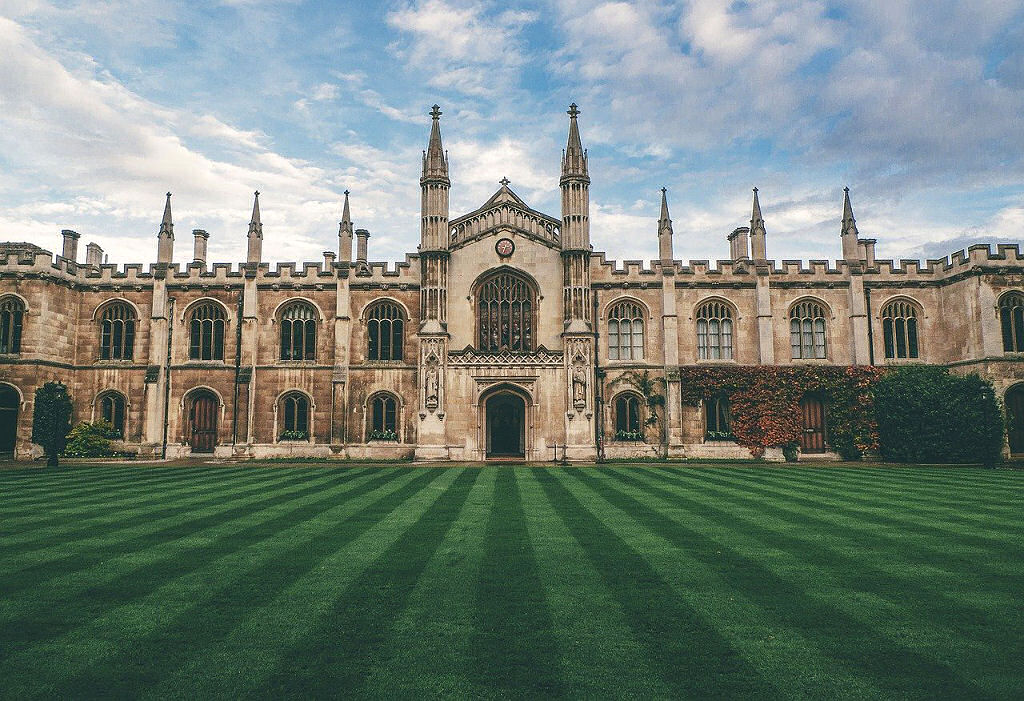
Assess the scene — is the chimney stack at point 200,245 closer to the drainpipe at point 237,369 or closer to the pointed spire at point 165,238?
the pointed spire at point 165,238

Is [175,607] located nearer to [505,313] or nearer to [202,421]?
[505,313]

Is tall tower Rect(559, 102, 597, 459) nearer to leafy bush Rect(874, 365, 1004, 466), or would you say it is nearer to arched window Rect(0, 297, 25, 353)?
leafy bush Rect(874, 365, 1004, 466)

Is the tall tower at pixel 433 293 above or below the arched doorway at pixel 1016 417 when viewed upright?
above

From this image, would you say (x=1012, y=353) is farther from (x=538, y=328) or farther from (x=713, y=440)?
(x=538, y=328)

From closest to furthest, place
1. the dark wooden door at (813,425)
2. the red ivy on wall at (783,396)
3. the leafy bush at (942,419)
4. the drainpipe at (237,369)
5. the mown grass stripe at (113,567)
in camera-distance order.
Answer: the mown grass stripe at (113,567) → the leafy bush at (942,419) → the red ivy on wall at (783,396) → the dark wooden door at (813,425) → the drainpipe at (237,369)

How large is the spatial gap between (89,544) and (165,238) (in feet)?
87.2

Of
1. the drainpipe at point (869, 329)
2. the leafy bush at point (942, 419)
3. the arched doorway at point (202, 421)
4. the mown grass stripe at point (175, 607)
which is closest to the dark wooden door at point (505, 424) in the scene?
the arched doorway at point (202, 421)

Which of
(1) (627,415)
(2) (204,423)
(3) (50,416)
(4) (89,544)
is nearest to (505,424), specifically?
(1) (627,415)

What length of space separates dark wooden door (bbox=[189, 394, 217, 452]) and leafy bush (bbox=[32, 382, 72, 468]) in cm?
534

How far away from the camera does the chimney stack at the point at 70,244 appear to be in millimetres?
31891

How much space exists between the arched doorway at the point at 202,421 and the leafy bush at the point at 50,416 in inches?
208

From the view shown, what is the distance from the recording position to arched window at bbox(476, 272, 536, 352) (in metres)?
29.5

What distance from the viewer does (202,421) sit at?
30453 millimetres

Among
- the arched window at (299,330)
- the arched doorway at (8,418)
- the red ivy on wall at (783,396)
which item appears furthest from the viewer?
the arched window at (299,330)
